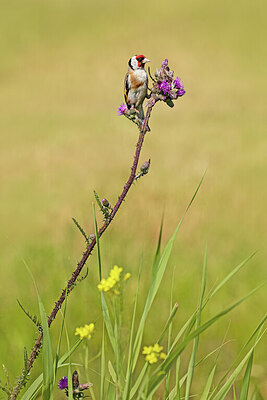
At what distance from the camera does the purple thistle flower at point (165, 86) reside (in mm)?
1820

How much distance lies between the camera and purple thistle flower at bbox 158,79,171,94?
182cm

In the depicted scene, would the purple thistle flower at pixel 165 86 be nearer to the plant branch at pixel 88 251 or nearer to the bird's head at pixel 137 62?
the plant branch at pixel 88 251

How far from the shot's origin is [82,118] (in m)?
8.41

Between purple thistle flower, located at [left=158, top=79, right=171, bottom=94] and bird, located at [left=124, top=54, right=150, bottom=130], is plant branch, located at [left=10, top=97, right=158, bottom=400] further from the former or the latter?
bird, located at [left=124, top=54, right=150, bottom=130]

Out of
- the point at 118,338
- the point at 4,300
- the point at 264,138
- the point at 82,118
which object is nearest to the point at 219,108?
the point at 264,138

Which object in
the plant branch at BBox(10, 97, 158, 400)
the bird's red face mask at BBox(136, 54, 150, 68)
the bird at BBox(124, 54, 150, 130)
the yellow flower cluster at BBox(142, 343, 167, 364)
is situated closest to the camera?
the yellow flower cluster at BBox(142, 343, 167, 364)

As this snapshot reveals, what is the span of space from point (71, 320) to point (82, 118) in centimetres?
499

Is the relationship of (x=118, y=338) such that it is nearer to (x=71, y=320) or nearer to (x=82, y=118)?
(x=71, y=320)

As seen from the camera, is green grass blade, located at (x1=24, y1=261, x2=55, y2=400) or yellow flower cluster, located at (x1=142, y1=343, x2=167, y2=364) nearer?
yellow flower cluster, located at (x1=142, y1=343, x2=167, y2=364)

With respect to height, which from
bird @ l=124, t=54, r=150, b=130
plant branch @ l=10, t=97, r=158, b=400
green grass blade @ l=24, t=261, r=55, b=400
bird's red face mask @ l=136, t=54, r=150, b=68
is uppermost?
bird's red face mask @ l=136, t=54, r=150, b=68

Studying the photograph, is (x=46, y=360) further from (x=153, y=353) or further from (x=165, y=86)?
(x=165, y=86)

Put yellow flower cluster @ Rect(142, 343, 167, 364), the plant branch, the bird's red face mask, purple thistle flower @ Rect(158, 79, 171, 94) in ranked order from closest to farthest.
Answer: yellow flower cluster @ Rect(142, 343, 167, 364) → the plant branch → purple thistle flower @ Rect(158, 79, 171, 94) → the bird's red face mask

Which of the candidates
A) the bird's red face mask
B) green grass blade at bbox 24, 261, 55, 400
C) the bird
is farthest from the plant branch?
the bird's red face mask

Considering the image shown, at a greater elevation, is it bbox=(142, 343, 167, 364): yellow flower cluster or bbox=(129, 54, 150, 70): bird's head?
→ bbox=(129, 54, 150, 70): bird's head
